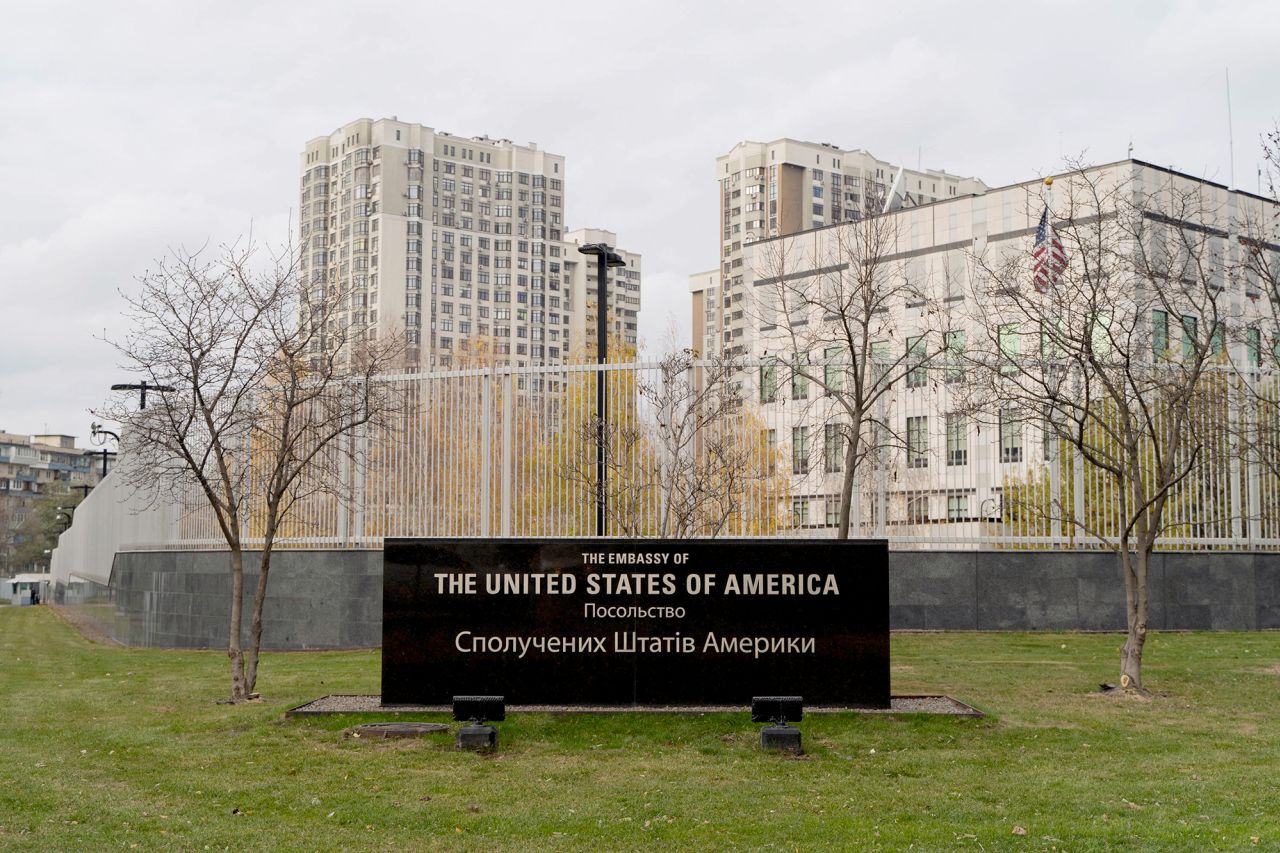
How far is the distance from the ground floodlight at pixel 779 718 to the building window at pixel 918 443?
8.00 meters

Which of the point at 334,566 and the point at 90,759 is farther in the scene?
the point at 334,566

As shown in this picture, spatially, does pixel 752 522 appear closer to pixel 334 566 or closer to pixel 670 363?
pixel 670 363

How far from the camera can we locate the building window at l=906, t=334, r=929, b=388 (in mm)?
18534

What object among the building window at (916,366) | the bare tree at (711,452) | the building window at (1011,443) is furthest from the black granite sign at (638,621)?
the building window at (1011,443)

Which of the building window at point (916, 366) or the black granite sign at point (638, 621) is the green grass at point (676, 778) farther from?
the building window at point (916, 366)

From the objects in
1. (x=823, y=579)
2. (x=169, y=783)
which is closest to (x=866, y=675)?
(x=823, y=579)

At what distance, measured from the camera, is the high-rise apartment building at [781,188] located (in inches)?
5837

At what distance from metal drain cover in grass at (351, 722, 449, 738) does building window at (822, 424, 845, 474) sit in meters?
8.86

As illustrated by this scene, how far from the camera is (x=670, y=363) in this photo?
63.0 ft

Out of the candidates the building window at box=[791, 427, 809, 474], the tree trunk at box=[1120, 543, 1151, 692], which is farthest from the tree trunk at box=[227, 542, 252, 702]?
the tree trunk at box=[1120, 543, 1151, 692]

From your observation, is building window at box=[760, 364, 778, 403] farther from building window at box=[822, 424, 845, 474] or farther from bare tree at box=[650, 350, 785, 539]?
building window at box=[822, 424, 845, 474]

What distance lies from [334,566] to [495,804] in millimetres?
12442

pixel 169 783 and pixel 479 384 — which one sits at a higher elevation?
pixel 479 384

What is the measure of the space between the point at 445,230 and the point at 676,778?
147 meters
